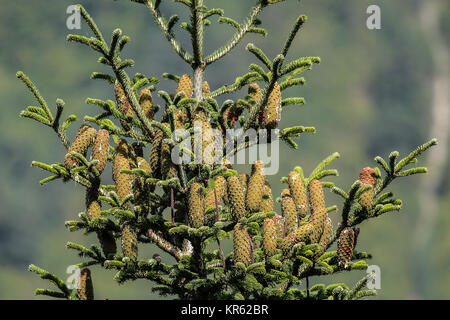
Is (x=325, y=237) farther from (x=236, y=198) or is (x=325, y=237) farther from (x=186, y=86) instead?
(x=186, y=86)

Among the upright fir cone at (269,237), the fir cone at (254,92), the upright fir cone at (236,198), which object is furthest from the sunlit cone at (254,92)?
the upright fir cone at (269,237)

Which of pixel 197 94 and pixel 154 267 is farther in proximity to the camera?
pixel 197 94

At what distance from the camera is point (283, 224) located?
8.49 meters

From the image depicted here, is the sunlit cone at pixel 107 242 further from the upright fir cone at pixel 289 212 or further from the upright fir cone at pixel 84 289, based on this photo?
the upright fir cone at pixel 289 212

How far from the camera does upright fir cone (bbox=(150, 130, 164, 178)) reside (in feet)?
28.2

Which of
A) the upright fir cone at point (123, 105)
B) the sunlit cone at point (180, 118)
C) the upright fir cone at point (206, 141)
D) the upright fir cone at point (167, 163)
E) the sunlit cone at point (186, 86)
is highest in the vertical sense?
the sunlit cone at point (186, 86)

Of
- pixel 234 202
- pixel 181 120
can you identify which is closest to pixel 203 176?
pixel 234 202

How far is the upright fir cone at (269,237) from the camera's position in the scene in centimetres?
820

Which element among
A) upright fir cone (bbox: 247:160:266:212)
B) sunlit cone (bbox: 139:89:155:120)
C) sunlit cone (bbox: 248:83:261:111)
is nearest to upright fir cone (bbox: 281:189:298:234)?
A: upright fir cone (bbox: 247:160:266:212)

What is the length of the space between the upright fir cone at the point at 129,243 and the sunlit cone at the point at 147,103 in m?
1.91

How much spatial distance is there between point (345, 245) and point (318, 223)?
0.45 meters

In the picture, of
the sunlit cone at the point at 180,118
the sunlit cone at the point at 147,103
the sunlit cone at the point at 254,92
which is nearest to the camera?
the sunlit cone at the point at 180,118
